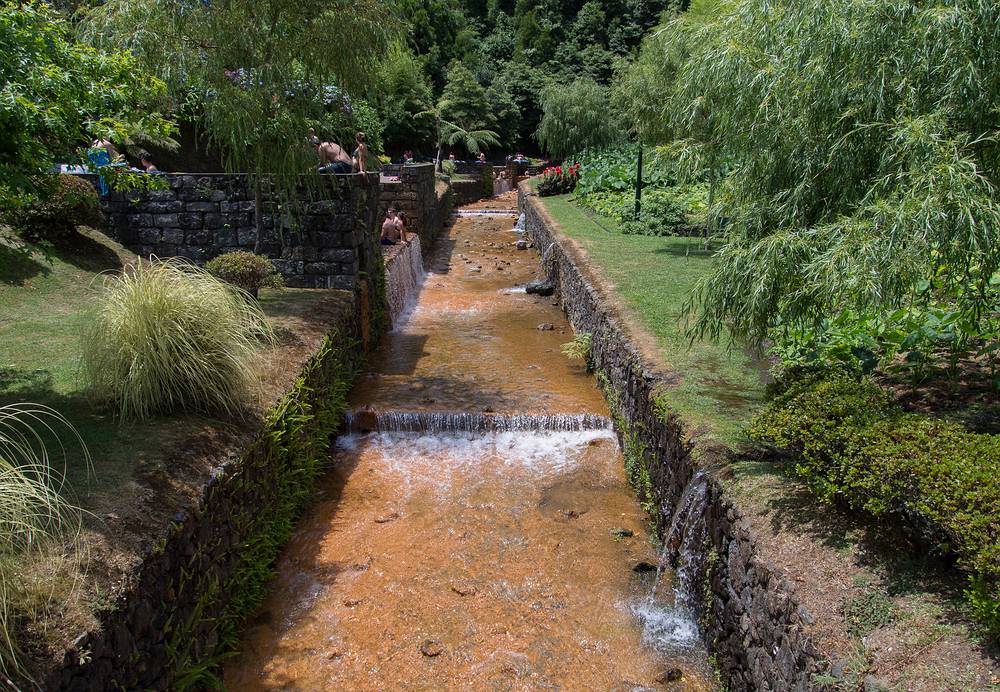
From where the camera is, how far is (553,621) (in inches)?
198

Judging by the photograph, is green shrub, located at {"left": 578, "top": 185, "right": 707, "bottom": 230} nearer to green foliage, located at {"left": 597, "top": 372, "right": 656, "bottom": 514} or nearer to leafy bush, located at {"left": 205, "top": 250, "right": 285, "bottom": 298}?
green foliage, located at {"left": 597, "top": 372, "right": 656, "bottom": 514}

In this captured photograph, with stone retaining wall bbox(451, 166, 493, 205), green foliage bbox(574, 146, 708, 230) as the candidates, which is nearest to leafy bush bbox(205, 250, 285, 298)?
green foliage bbox(574, 146, 708, 230)

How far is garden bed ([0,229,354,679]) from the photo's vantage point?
3.35 meters

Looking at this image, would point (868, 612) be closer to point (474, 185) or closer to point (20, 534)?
point (20, 534)

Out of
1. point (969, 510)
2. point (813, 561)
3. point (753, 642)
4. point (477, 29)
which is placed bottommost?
point (753, 642)

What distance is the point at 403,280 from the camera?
1380 cm

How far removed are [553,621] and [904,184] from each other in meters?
3.48

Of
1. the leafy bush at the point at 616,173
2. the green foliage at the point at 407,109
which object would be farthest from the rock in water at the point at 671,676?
the green foliage at the point at 407,109

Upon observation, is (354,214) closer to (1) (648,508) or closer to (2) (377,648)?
(1) (648,508)

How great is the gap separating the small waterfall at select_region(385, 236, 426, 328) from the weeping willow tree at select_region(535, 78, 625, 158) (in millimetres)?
Answer: 12714

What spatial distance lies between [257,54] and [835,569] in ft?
26.4

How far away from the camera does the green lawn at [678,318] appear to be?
5.84 meters

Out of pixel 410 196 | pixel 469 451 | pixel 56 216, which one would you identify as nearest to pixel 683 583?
pixel 469 451

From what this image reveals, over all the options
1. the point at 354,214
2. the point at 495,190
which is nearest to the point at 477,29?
the point at 495,190
